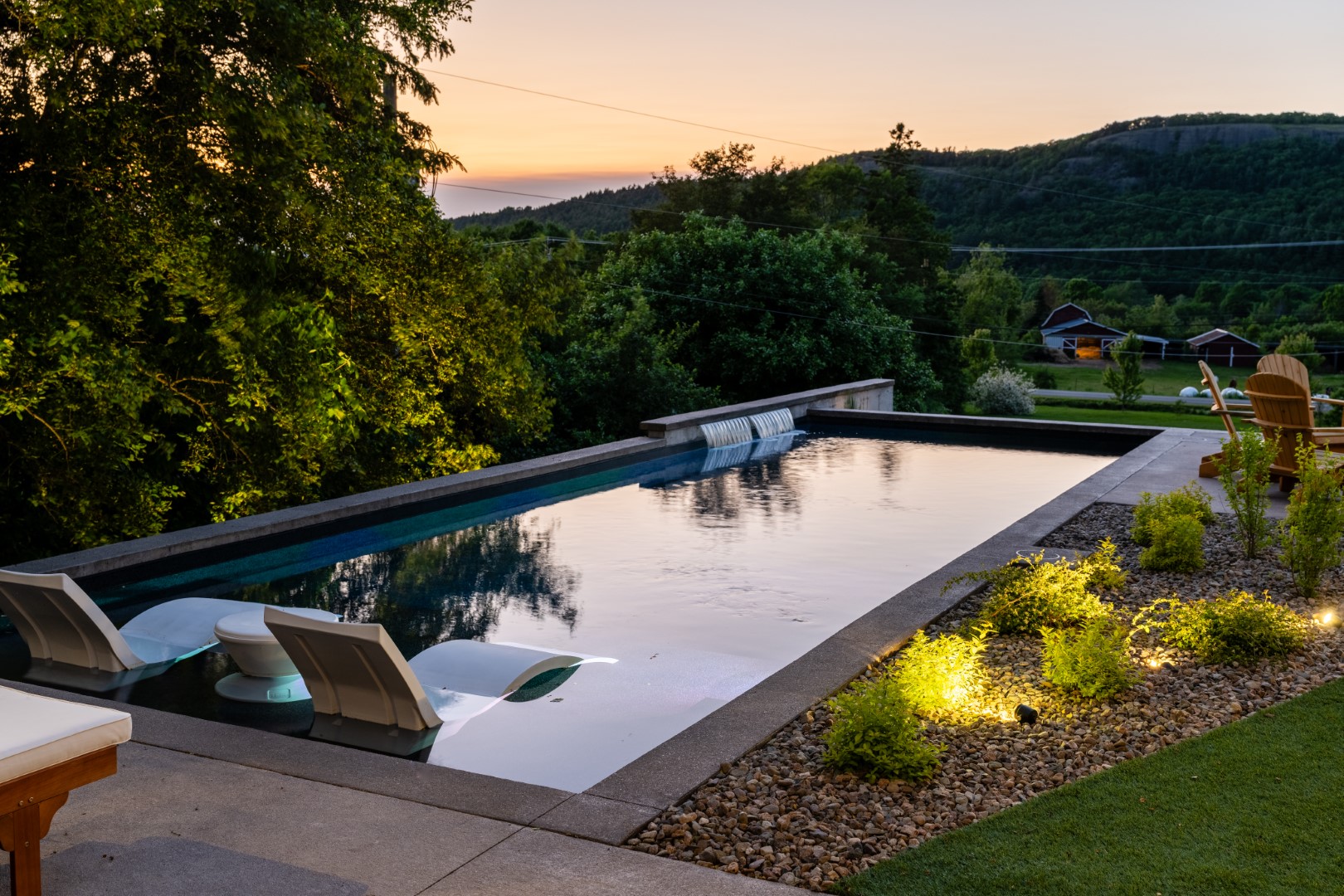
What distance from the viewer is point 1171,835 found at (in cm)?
335

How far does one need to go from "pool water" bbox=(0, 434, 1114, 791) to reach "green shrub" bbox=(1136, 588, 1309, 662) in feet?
6.23

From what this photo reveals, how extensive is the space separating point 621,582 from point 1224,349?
7374cm

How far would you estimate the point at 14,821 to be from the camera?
2852 millimetres

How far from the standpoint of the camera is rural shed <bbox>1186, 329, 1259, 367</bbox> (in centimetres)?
6775

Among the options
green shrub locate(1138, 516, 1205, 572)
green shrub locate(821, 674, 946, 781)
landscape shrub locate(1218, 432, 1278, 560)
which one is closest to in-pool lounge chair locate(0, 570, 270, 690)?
green shrub locate(821, 674, 946, 781)

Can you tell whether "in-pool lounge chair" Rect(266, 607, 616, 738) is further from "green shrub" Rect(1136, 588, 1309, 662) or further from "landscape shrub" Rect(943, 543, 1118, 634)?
"green shrub" Rect(1136, 588, 1309, 662)

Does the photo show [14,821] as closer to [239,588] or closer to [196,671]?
[196,671]

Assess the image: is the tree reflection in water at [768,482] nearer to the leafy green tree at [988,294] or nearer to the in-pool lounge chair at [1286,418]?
the in-pool lounge chair at [1286,418]

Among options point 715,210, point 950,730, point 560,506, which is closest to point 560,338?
point 560,506

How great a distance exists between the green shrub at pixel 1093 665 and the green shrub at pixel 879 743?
90cm

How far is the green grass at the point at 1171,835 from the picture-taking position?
306cm

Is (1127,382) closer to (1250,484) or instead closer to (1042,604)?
(1250,484)

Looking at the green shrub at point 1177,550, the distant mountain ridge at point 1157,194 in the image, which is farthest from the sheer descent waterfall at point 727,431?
the distant mountain ridge at point 1157,194

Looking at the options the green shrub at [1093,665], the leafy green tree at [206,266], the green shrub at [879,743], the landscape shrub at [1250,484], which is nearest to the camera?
the green shrub at [879,743]
